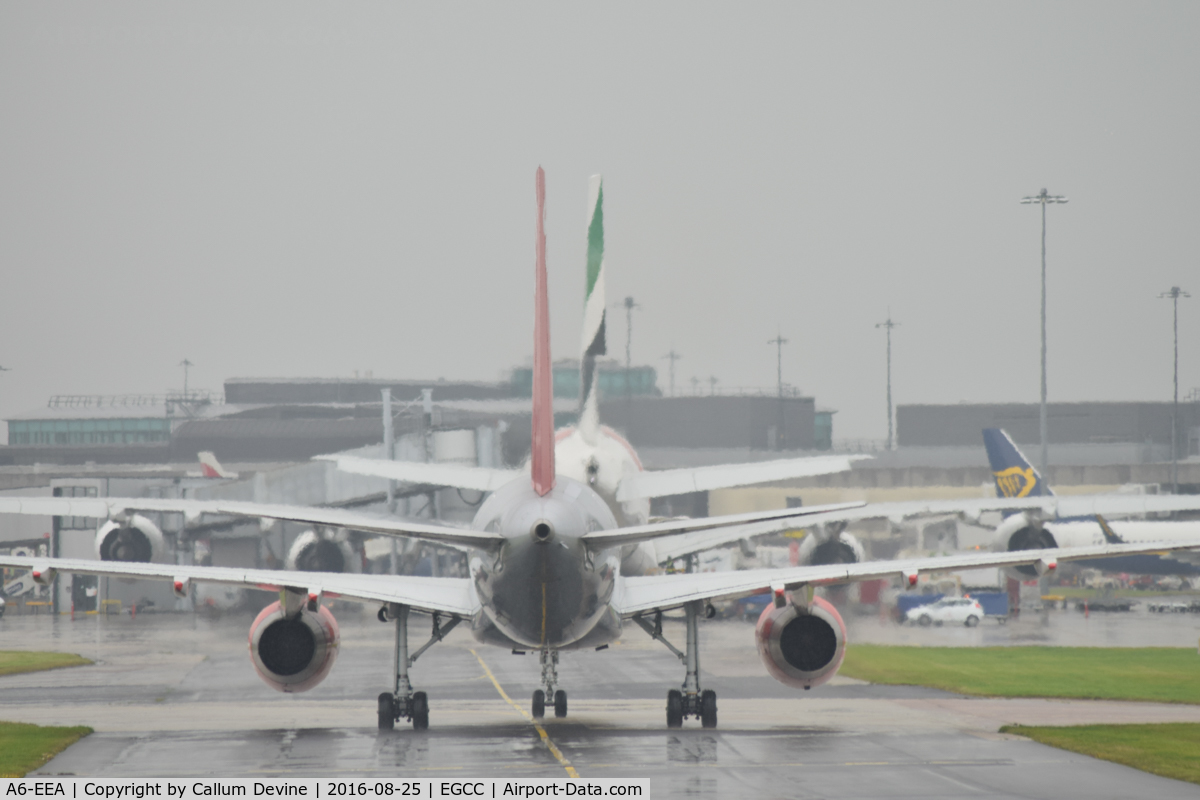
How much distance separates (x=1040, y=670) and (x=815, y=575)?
2016 centimetres

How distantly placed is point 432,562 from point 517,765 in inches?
2543

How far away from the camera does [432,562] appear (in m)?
88.8

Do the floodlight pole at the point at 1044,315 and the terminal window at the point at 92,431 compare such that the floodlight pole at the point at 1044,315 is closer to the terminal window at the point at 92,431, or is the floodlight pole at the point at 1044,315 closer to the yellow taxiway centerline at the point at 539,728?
the yellow taxiway centerline at the point at 539,728

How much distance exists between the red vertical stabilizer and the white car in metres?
45.6

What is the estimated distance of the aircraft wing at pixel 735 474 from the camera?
3897cm

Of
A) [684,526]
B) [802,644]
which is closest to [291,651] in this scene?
[684,526]

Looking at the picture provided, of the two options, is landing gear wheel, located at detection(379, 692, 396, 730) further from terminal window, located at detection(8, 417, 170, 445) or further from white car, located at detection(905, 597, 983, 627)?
terminal window, located at detection(8, 417, 170, 445)

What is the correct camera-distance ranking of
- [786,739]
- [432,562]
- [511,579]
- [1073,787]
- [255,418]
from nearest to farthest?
[1073,787], [511,579], [786,739], [432,562], [255,418]

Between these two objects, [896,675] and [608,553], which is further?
[896,675]

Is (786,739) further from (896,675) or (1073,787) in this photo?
(896,675)

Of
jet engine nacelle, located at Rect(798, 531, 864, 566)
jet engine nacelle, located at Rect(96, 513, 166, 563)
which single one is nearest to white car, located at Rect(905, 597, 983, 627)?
jet engine nacelle, located at Rect(798, 531, 864, 566)

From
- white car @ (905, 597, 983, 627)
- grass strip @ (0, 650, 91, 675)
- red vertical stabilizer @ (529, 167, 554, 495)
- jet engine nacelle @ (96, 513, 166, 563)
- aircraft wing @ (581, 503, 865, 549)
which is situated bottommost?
white car @ (905, 597, 983, 627)

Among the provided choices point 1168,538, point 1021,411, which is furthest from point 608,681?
point 1021,411

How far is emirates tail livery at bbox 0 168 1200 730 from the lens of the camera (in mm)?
26547
